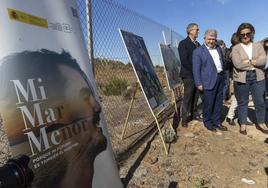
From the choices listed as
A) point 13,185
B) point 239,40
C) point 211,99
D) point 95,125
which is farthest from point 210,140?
point 13,185

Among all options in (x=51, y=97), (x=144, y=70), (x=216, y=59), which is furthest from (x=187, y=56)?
(x=51, y=97)

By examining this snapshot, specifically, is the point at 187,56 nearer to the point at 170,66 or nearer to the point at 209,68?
the point at 209,68

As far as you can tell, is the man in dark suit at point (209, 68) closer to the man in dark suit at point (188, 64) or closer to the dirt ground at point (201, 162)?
the man in dark suit at point (188, 64)

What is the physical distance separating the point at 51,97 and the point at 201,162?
3030 millimetres

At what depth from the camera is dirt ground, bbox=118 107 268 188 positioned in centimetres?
425

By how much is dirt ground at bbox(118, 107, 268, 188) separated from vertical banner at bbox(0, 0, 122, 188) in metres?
1.31

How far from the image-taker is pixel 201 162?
4.93 metres

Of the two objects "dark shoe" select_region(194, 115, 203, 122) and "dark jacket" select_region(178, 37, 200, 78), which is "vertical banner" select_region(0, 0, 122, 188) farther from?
"dark shoe" select_region(194, 115, 203, 122)

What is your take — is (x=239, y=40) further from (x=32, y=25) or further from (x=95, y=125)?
(x=32, y=25)

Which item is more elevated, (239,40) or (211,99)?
(239,40)

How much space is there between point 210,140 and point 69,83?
12.8 ft

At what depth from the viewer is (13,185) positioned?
1468mm

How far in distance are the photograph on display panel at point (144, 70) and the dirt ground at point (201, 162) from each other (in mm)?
698

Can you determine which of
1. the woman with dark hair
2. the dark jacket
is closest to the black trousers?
A: the dark jacket
